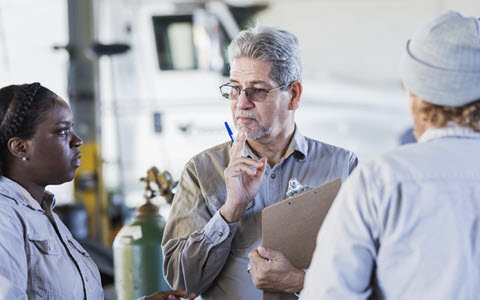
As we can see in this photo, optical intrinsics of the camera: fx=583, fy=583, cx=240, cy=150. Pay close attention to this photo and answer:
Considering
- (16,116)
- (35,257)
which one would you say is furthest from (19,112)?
(35,257)

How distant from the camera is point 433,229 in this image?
3.80ft

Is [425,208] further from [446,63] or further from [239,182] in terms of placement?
[239,182]

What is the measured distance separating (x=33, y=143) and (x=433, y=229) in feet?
3.89

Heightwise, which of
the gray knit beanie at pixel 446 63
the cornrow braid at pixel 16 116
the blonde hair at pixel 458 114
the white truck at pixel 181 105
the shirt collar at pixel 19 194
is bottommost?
the white truck at pixel 181 105

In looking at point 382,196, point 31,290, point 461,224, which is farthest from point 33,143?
point 461,224

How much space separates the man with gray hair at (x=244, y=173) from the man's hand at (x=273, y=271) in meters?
0.16

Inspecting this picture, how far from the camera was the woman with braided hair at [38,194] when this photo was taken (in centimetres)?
160

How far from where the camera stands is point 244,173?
6.02ft

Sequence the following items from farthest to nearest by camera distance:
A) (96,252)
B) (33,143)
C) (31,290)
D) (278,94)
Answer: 1. (96,252)
2. (278,94)
3. (33,143)
4. (31,290)

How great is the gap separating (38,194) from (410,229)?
1160mm

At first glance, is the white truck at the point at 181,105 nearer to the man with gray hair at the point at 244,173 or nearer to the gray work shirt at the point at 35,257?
the man with gray hair at the point at 244,173

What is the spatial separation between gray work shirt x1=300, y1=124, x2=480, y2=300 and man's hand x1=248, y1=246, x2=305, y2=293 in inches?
19.0

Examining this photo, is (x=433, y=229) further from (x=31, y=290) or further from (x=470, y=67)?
(x=31, y=290)

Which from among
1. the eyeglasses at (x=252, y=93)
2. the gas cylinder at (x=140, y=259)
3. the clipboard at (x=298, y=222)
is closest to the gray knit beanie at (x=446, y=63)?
the clipboard at (x=298, y=222)
